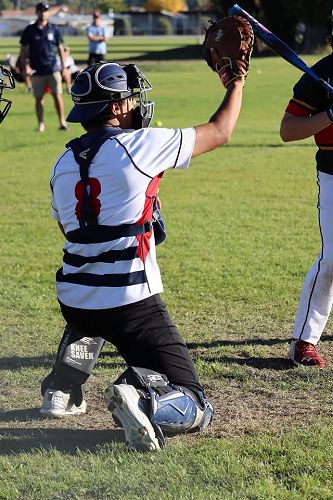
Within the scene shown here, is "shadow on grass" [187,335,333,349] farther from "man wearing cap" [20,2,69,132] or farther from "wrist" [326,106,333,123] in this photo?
"man wearing cap" [20,2,69,132]

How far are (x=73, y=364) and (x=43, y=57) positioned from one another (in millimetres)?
12591

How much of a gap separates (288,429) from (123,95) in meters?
1.81

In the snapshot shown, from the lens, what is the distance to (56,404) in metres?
4.74

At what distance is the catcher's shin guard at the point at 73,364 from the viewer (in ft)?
15.7

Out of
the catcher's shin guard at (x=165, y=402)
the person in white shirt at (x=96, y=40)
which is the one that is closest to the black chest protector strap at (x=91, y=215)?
the catcher's shin guard at (x=165, y=402)

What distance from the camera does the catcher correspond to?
4234 millimetres

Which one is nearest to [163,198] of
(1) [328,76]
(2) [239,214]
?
(2) [239,214]

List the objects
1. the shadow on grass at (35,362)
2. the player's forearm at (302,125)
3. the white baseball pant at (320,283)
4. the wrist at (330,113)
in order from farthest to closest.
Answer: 1. the shadow on grass at (35,362)
2. the white baseball pant at (320,283)
3. the player's forearm at (302,125)
4. the wrist at (330,113)

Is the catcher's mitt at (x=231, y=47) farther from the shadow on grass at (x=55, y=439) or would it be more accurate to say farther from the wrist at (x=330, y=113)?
the shadow on grass at (x=55, y=439)

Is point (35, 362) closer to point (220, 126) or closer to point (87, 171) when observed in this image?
point (87, 171)

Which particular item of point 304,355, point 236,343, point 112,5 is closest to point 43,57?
point 236,343

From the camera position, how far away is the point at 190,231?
9.33m

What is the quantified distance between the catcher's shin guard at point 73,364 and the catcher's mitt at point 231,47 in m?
1.53

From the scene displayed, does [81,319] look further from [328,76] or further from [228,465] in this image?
[328,76]
